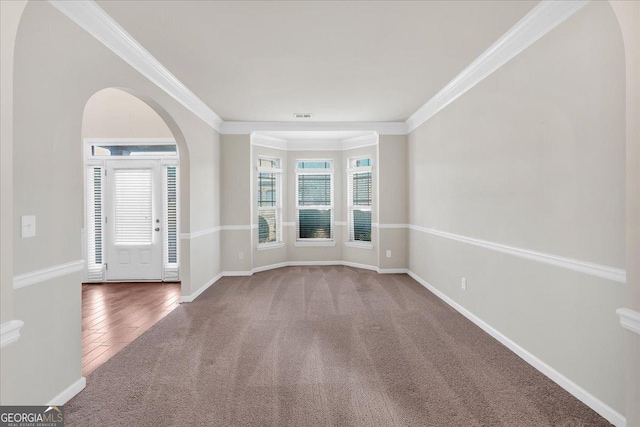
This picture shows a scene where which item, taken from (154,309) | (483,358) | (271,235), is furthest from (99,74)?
(271,235)

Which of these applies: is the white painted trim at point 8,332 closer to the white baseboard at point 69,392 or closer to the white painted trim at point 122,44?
the white baseboard at point 69,392

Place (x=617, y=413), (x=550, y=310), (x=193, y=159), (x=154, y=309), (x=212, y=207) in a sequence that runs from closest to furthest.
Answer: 1. (x=617, y=413)
2. (x=550, y=310)
3. (x=154, y=309)
4. (x=193, y=159)
5. (x=212, y=207)

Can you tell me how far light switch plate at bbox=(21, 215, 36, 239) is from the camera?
6.44 feet

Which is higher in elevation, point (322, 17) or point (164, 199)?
point (322, 17)

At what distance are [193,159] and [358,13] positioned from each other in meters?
3.06

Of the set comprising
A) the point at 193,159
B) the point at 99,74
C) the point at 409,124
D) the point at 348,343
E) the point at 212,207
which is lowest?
the point at 348,343

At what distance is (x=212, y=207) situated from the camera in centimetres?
559

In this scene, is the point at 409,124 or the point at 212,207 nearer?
the point at 212,207

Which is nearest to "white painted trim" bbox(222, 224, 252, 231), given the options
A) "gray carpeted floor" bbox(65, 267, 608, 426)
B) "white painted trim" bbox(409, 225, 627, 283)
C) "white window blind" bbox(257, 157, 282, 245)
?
"white window blind" bbox(257, 157, 282, 245)

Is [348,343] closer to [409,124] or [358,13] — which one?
[358,13]

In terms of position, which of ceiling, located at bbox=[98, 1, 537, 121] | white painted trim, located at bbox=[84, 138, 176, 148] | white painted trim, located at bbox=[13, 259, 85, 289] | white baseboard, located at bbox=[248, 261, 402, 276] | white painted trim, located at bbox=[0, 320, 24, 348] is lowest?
white baseboard, located at bbox=[248, 261, 402, 276]

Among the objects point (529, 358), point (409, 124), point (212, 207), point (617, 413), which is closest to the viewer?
point (617, 413)

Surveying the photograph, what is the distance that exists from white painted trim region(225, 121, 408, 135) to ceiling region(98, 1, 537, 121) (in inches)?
52.9

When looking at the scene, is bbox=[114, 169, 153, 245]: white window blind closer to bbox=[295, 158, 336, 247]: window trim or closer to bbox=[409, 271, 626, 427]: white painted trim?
bbox=[295, 158, 336, 247]: window trim
